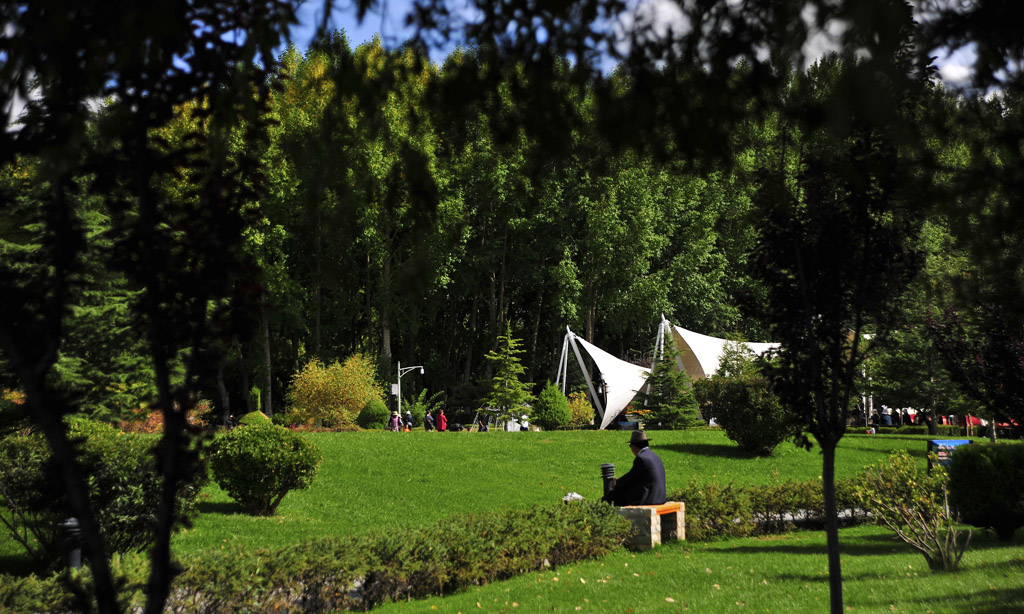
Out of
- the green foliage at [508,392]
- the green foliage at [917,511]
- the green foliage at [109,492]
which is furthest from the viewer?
the green foliage at [508,392]

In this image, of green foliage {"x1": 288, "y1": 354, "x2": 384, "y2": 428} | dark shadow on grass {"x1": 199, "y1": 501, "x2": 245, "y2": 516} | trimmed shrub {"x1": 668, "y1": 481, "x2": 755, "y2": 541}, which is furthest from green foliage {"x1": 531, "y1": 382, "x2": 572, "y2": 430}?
dark shadow on grass {"x1": 199, "y1": 501, "x2": 245, "y2": 516}

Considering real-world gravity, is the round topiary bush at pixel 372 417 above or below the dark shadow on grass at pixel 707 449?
above

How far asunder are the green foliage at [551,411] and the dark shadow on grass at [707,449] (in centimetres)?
616

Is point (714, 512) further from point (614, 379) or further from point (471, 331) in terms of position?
point (471, 331)

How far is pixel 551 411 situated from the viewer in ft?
90.3

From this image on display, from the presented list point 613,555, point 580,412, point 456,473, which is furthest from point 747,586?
point 580,412

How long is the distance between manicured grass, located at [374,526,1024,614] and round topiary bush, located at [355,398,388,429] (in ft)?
60.8

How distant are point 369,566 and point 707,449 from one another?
15387 mm

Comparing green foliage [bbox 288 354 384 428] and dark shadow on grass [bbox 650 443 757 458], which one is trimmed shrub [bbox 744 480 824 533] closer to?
dark shadow on grass [bbox 650 443 757 458]

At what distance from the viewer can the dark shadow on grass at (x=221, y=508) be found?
1280cm

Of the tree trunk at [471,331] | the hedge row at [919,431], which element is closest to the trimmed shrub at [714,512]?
the hedge row at [919,431]

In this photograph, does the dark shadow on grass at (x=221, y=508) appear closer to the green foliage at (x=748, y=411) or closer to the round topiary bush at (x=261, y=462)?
the round topiary bush at (x=261, y=462)

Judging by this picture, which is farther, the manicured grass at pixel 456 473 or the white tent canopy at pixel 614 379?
the white tent canopy at pixel 614 379

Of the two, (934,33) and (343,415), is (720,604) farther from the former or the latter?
(343,415)
